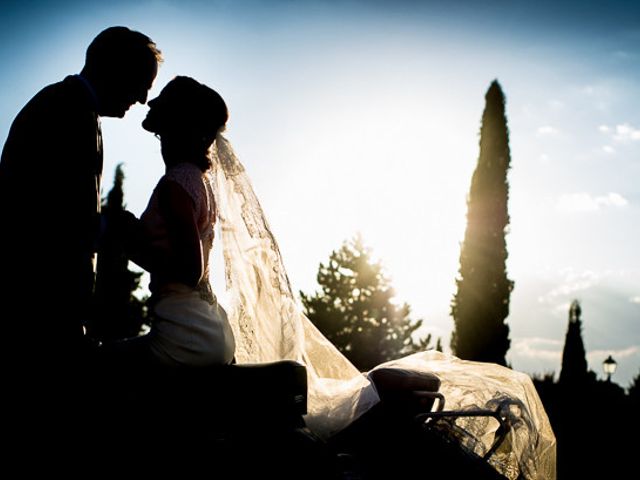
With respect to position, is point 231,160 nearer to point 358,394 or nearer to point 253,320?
point 253,320

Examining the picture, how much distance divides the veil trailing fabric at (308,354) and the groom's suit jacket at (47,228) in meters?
0.89

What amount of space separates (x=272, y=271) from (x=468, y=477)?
1583mm

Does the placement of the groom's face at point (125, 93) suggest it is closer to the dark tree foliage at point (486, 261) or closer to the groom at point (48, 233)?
the groom at point (48, 233)

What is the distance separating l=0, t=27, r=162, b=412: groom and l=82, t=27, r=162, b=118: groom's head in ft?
0.44

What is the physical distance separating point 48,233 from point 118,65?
0.98 metres

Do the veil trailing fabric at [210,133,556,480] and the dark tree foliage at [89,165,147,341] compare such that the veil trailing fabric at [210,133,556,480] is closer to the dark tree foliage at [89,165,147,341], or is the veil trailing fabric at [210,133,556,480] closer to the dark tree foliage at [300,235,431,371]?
the dark tree foliage at [89,165,147,341]

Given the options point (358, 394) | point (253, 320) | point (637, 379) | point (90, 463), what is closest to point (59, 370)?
point (90, 463)

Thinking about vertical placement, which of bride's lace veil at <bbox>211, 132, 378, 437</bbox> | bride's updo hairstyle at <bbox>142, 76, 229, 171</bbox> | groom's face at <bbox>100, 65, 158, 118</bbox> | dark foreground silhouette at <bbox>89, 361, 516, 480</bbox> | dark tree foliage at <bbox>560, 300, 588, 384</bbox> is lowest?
dark tree foliage at <bbox>560, 300, 588, 384</bbox>

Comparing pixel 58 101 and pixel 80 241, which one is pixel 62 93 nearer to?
pixel 58 101

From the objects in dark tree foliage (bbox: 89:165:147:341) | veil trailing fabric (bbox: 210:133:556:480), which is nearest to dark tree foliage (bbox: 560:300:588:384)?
dark tree foliage (bbox: 89:165:147:341)

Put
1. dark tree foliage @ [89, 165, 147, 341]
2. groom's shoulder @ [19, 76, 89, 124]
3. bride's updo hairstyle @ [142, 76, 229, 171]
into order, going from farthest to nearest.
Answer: dark tree foliage @ [89, 165, 147, 341]
groom's shoulder @ [19, 76, 89, 124]
bride's updo hairstyle @ [142, 76, 229, 171]

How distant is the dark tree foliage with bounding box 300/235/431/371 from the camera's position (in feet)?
86.4

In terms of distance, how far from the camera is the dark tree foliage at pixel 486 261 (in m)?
23.8

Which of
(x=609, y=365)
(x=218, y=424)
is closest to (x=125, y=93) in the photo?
(x=218, y=424)
